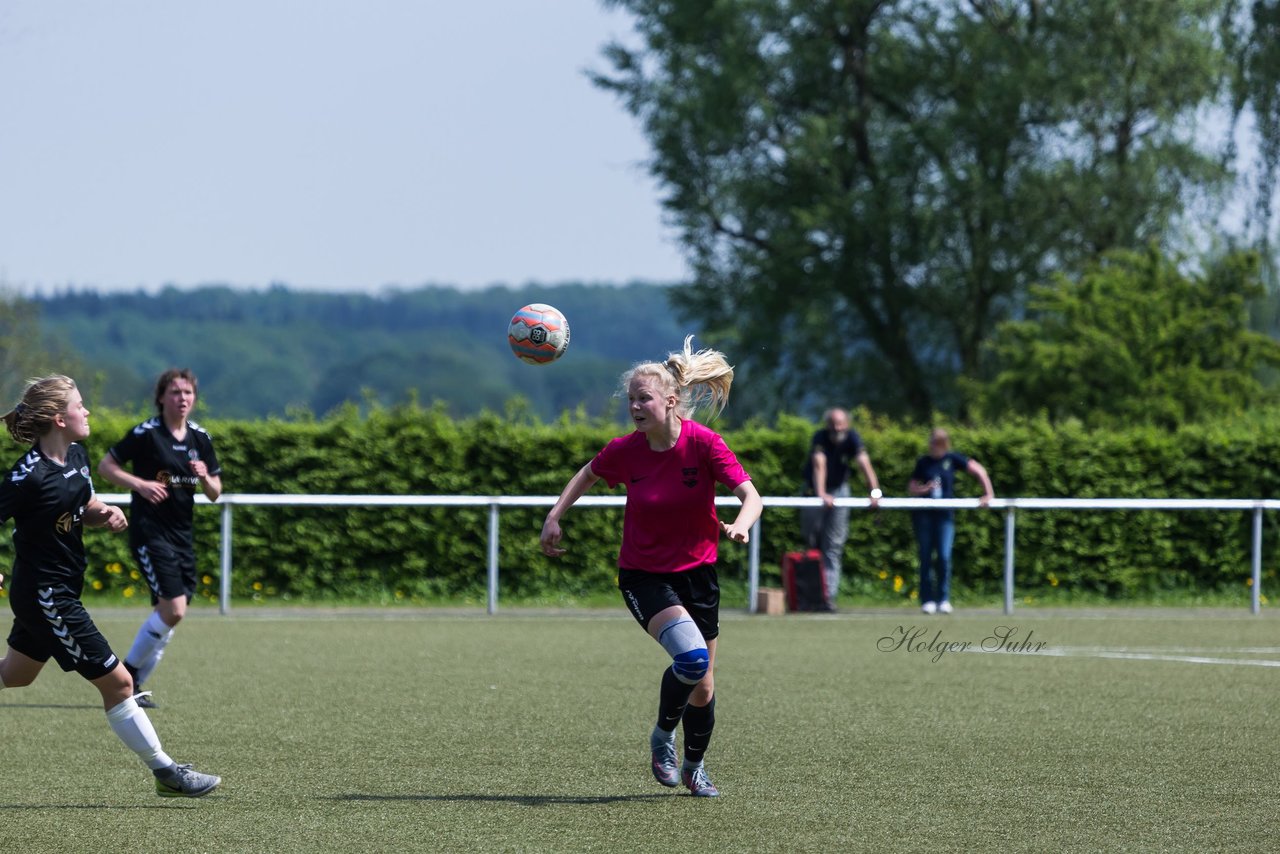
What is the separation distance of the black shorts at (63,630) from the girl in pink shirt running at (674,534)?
1.79m

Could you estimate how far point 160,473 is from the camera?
9.65 meters

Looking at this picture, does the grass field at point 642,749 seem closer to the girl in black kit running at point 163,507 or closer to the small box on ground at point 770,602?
the girl in black kit running at point 163,507

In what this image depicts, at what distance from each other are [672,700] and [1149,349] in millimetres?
23451

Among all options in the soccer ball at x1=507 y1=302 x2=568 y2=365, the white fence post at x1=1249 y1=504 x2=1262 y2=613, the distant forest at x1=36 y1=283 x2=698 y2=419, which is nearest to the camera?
the soccer ball at x1=507 y1=302 x2=568 y2=365

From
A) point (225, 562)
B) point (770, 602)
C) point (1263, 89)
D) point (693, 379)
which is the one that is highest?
point (1263, 89)

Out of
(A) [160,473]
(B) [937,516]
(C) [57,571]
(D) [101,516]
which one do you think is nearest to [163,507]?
(A) [160,473]

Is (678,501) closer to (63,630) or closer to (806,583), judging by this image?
(63,630)

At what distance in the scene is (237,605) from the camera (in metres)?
17.6

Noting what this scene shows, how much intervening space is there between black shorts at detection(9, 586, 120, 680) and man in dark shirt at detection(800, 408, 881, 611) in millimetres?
11052

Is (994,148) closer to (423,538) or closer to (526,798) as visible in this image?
(423,538)

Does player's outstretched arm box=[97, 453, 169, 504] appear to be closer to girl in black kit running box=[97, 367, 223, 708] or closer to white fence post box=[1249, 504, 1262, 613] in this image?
girl in black kit running box=[97, 367, 223, 708]

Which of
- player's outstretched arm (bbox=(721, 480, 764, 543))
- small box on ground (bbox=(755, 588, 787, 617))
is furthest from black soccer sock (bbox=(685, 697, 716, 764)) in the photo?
small box on ground (bbox=(755, 588, 787, 617))

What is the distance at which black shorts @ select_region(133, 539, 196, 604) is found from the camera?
379 inches
